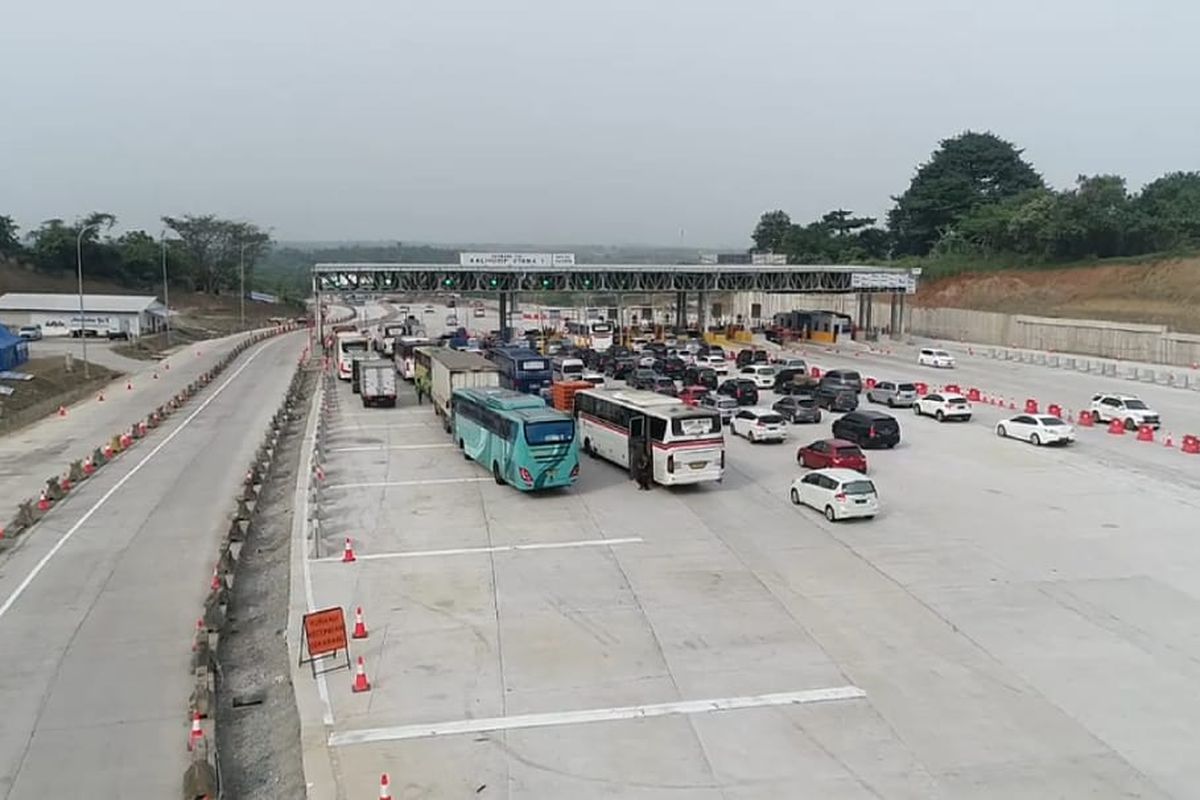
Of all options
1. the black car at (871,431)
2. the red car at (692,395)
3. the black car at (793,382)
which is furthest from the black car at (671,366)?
the black car at (871,431)

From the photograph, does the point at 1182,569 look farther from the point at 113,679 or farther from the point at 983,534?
the point at 113,679

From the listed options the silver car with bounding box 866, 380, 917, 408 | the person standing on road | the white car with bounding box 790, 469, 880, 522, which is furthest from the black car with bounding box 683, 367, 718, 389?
the white car with bounding box 790, 469, 880, 522

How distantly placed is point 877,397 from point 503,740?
35996 mm

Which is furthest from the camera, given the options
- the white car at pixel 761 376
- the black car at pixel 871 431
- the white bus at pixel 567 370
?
the white bus at pixel 567 370

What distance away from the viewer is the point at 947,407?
4144cm

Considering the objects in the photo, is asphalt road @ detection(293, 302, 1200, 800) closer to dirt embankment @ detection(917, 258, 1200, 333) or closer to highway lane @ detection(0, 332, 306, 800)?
highway lane @ detection(0, 332, 306, 800)

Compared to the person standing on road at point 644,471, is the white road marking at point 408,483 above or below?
below

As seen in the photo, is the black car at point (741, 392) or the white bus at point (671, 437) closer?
the white bus at point (671, 437)

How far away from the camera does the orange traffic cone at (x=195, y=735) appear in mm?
13070

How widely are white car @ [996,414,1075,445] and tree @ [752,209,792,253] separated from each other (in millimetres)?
133788

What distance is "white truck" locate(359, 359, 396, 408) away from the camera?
149 ft

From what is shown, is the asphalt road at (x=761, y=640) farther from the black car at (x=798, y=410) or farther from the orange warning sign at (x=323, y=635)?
the black car at (x=798, y=410)

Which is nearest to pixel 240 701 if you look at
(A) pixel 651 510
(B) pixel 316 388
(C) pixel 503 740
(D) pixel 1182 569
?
(C) pixel 503 740

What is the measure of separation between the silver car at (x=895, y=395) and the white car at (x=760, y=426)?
10847 mm
